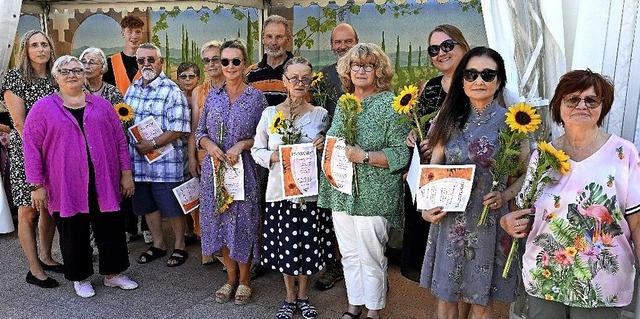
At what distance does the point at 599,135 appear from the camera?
2.30m

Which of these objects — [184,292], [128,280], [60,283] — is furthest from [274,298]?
[60,283]

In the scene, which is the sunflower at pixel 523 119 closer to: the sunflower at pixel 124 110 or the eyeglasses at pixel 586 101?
the eyeglasses at pixel 586 101

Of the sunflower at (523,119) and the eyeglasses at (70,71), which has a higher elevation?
the eyeglasses at (70,71)

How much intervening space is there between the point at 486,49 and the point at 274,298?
239 cm

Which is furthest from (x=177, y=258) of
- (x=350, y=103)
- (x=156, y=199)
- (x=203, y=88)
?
(x=350, y=103)

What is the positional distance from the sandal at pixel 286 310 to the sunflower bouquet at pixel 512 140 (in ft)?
5.30

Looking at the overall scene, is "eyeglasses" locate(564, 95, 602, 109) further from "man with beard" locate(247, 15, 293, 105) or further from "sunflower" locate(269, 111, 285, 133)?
"man with beard" locate(247, 15, 293, 105)

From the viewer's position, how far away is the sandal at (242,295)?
395 cm

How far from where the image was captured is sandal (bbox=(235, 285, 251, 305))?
155 inches

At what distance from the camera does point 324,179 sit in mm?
3371

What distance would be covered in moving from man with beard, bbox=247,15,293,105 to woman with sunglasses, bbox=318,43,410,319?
1.06m

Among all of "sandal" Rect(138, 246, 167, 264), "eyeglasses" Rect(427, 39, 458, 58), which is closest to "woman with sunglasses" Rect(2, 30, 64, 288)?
"sandal" Rect(138, 246, 167, 264)

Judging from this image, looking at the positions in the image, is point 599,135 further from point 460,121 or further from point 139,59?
point 139,59

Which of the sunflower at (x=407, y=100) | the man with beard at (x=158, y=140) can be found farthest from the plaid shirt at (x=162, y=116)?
the sunflower at (x=407, y=100)
